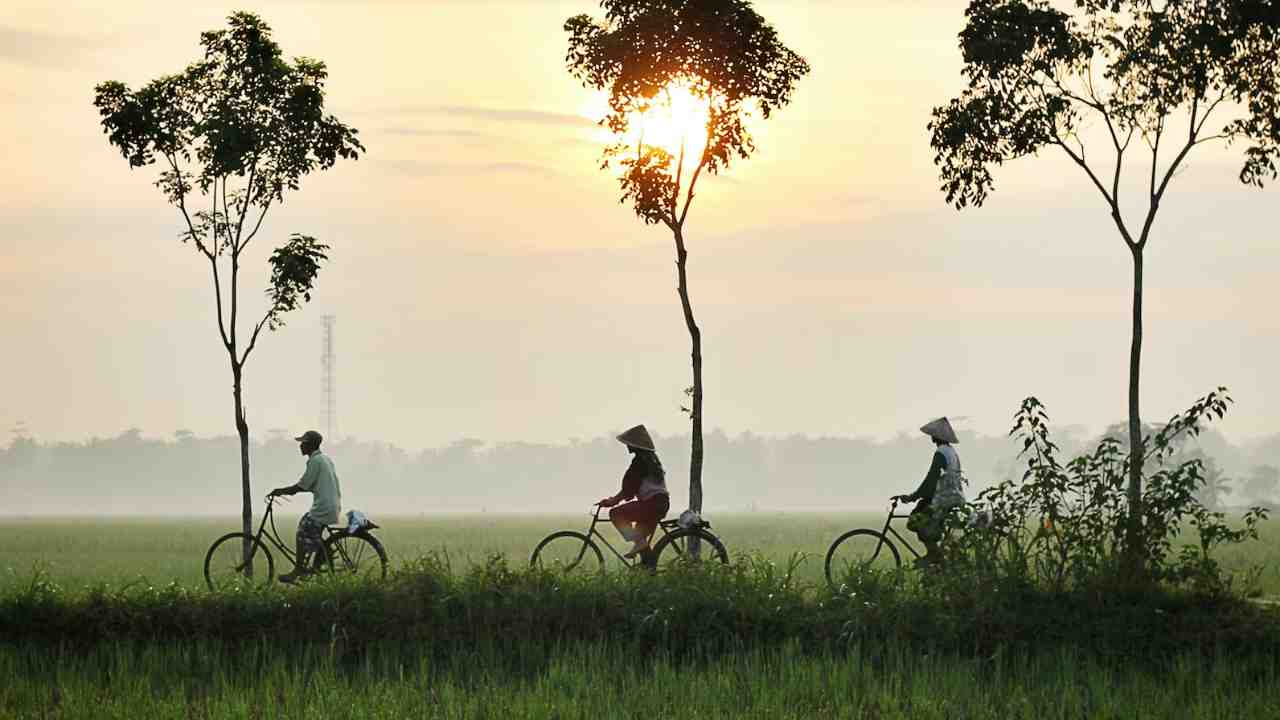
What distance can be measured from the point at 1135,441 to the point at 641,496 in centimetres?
681

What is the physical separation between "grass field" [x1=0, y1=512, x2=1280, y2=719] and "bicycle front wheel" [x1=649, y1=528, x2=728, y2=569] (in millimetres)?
605

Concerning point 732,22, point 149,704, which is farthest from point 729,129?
point 149,704

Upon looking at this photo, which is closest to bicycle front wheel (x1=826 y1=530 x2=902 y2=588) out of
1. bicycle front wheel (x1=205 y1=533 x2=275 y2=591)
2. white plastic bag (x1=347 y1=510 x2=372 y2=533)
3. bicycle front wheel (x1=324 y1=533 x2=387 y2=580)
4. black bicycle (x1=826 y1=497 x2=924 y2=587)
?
black bicycle (x1=826 y1=497 x2=924 y2=587)

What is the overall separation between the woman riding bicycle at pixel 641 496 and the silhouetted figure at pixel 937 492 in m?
2.96

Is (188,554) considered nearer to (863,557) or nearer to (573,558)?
(573,558)

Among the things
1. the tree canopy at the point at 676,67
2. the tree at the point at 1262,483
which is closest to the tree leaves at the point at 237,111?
the tree canopy at the point at 676,67

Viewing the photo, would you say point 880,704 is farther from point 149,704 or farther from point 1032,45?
point 1032,45

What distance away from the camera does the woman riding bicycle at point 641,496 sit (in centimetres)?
1853

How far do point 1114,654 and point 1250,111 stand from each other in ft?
35.2

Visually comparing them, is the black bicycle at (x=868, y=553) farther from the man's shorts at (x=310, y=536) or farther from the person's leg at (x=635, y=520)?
the man's shorts at (x=310, y=536)

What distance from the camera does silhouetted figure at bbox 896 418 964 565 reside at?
17641 mm

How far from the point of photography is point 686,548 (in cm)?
1889

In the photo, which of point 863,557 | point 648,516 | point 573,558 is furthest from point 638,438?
point 863,557

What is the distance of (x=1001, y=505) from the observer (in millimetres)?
17125
